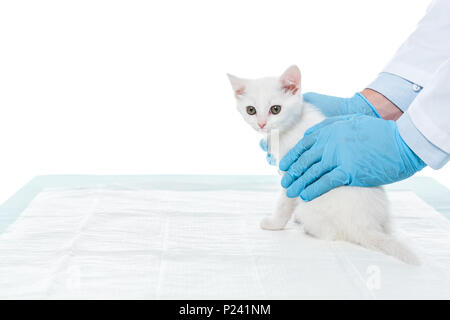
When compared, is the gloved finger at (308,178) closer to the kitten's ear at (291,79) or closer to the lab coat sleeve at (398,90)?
the kitten's ear at (291,79)

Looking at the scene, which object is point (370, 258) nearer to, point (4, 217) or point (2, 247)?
point (2, 247)

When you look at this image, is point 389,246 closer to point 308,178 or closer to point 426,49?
point 308,178

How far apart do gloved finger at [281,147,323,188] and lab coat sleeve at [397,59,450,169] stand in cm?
29

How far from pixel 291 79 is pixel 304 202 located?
1.33ft

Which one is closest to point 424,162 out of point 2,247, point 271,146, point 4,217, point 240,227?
point 271,146

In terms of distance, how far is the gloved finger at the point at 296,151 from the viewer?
165 cm

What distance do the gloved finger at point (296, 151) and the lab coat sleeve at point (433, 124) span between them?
301mm

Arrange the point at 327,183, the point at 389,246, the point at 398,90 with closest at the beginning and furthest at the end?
the point at 389,246
the point at 327,183
the point at 398,90

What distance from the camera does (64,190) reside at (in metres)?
2.19

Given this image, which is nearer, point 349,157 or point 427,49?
point 349,157

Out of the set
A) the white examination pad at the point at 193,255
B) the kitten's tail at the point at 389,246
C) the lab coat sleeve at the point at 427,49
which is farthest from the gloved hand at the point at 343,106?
the kitten's tail at the point at 389,246

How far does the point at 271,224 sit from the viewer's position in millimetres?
1712

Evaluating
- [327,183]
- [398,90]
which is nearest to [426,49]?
[398,90]

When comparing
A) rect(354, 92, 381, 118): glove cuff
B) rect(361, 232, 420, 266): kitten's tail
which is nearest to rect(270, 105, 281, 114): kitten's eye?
rect(361, 232, 420, 266): kitten's tail
